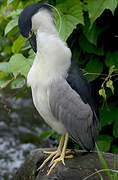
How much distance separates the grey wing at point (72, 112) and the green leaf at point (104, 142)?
0.80 meters

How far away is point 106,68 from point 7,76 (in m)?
0.95

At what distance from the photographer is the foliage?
3273 millimetres

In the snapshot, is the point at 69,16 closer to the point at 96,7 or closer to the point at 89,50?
the point at 96,7

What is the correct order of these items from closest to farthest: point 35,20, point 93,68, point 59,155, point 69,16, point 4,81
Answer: point 35,20, point 59,155, point 69,16, point 4,81, point 93,68

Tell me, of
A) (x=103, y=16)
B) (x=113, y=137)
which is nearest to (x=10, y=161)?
(x=113, y=137)

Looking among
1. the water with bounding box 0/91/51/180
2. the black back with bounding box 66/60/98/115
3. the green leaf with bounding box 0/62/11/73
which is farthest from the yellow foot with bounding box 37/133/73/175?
the water with bounding box 0/91/51/180

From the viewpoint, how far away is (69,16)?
131 inches

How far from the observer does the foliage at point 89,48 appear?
10.7 ft

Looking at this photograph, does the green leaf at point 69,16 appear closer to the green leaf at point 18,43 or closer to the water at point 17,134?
the green leaf at point 18,43

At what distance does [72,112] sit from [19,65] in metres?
0.63

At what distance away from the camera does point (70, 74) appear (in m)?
2.89

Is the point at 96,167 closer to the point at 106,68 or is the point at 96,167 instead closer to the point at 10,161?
the point at 106,68

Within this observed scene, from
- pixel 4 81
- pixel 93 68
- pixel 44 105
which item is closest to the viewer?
pixel 44 105

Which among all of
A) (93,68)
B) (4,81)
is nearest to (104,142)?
(93,68)
